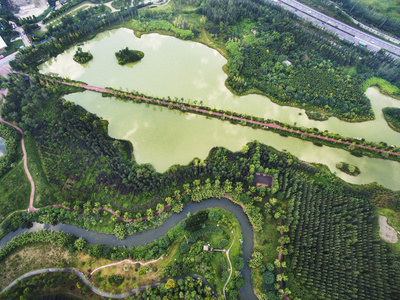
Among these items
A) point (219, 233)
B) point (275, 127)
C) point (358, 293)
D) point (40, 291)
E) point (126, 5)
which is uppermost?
point (126, 5)

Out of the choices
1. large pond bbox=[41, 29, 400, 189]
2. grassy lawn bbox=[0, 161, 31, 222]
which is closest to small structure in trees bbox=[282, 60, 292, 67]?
large pond bbox=[41, 29, 400, 189]

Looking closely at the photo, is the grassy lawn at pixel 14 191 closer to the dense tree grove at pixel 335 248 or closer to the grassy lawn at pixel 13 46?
the grassy lawn at pixel 13 46

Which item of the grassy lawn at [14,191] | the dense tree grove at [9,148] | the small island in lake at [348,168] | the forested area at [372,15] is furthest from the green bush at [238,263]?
the forested area at [372,15]

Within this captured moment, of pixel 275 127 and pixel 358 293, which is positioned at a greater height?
pixel 275 127

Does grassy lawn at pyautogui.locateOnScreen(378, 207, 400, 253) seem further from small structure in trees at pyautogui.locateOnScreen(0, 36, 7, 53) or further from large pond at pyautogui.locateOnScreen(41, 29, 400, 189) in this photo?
small structure in trees at pyautogui.locateOnScreen(0, 36, 7, 53)

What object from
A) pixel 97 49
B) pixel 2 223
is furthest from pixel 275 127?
pixel 97 49

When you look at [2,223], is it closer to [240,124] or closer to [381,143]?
[240,124]
